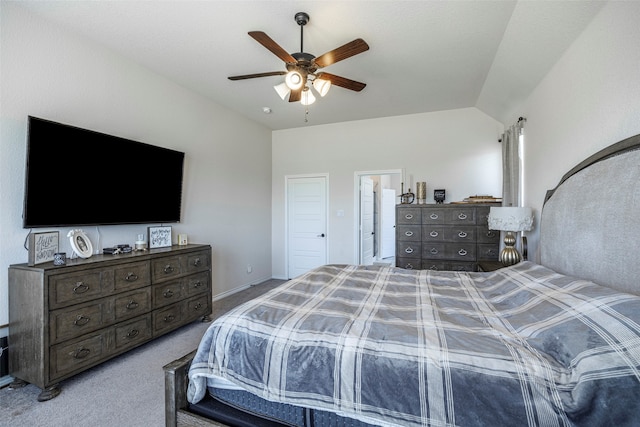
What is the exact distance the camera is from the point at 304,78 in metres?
2.29

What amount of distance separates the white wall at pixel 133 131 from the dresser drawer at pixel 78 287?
0.50 meters

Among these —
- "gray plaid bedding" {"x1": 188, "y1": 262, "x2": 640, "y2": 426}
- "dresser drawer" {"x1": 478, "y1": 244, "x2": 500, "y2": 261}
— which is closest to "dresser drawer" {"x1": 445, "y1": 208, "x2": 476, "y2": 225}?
"dresser drawer" {"x1": 478, "y1": 244, "x2": 500, "y2": 261}

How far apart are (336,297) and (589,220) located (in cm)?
156

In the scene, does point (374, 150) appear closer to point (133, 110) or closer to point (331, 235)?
point (331, 235)

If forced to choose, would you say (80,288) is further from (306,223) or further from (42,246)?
(306,223)

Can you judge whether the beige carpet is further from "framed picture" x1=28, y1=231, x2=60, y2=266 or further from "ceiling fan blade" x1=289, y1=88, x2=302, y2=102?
"ceiling fan blade" x1=289, y1=88, x2=302, y2=102

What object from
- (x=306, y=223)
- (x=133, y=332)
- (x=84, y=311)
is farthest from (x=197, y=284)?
(x=306, y=223)

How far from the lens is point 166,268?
2852 mm

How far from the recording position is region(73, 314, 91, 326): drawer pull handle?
6.99ft

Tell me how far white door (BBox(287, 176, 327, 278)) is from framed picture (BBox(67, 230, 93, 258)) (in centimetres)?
336

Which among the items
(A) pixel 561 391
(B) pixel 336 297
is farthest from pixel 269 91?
(A) pixel 561 391

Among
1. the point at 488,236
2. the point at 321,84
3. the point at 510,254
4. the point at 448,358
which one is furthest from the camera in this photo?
the point at 488,236

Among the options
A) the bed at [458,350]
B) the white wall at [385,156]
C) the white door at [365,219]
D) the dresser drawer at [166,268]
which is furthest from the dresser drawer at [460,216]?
the dresser drawer at [166,268]

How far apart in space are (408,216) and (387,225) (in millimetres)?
3475
